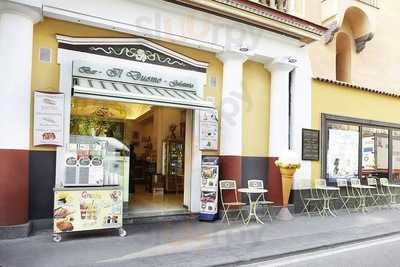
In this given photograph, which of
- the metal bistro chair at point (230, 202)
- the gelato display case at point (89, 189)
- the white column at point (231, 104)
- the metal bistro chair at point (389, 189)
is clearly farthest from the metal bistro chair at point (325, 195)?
the gelato display case at point (89, 189)

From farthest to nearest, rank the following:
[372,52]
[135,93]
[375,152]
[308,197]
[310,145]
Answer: [372,52]
[375,152]
[310,145]
[308,197]
[135,93]

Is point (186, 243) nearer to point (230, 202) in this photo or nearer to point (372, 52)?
point (230, 202)

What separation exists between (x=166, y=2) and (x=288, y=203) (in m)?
6.01

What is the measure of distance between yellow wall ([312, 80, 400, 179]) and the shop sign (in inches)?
159

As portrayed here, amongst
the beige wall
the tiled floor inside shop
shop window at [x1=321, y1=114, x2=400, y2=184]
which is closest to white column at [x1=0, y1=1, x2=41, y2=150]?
the tiled floor inside shop

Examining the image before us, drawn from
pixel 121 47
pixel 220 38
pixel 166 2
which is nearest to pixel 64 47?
pixel 121 47

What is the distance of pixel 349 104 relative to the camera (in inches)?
467

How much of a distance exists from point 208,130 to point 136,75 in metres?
2.15

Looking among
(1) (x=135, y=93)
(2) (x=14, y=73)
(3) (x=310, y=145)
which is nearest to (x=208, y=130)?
(1) (x=135, y=93)

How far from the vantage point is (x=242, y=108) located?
9.73 meters

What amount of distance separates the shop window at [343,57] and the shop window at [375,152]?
77.2 inches

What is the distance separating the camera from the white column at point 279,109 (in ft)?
33.3

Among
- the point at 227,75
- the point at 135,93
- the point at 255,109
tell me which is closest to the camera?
the point at 135,93

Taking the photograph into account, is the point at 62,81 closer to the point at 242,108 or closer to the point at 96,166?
the point at 96,166
